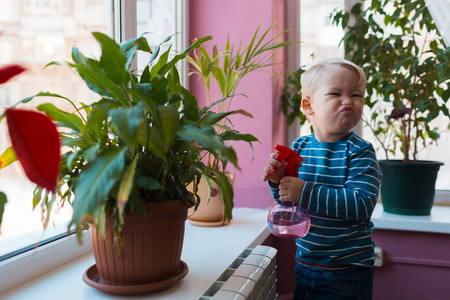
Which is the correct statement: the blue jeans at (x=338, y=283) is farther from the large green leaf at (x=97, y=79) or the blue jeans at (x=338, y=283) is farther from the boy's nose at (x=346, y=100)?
the large green leaf at (x=97, y=79)

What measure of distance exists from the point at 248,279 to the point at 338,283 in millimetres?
319

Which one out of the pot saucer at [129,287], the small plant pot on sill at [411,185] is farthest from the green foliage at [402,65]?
the pot saucer at [129,287]

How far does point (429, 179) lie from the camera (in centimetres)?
185

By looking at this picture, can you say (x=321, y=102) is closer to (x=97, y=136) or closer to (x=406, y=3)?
(x=97, y=136)

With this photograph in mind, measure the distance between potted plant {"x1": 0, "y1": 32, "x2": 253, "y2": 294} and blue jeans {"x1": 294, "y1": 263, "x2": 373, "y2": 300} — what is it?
454mm

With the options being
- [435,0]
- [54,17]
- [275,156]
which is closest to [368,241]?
[275,156]

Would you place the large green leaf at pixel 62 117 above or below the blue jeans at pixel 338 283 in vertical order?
above

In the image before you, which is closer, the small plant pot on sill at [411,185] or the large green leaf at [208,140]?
the large green leaf at [208,140]

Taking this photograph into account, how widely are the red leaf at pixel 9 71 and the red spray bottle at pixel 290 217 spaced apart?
0.93 m

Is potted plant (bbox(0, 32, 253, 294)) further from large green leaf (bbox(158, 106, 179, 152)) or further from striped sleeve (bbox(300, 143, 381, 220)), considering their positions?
striped sleeve (bbox(300, 143, 381, 220))

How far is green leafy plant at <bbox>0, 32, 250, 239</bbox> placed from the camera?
2.08ft

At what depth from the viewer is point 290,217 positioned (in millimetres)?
1197

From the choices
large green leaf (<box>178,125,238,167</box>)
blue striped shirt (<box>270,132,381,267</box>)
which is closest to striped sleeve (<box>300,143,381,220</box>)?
blue striped shirt (<box>270,132,381,267</box>)

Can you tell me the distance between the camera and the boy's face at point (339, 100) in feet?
4.03
